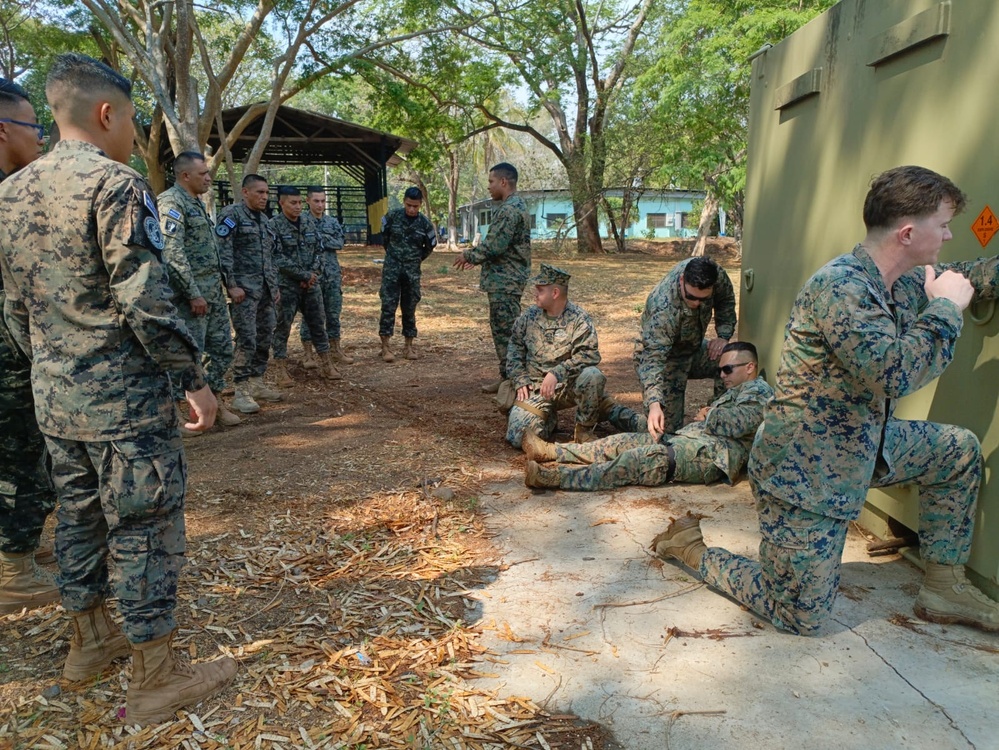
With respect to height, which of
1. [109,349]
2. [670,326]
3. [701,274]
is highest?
[701,274]

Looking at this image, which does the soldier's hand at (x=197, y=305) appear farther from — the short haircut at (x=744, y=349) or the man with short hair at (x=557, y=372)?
the short haircut at (x=744, y=349)

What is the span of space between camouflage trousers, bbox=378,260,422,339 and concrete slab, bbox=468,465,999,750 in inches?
211

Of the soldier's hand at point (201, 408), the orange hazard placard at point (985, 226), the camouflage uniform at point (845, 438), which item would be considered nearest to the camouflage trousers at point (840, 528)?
the camouflage uniform at point (845, 438)

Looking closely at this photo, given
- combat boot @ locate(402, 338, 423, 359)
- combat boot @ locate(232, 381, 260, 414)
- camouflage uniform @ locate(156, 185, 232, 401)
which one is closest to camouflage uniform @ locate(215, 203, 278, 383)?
combat boot @ locate(232, 381, 260, 414)

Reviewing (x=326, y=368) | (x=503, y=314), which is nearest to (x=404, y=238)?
(x=326, y=368)

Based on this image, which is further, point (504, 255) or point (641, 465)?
point (504, 255)

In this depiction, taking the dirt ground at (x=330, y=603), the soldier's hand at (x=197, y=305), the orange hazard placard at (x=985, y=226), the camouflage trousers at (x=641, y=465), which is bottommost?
the dirt ground at (x=330, y=603)

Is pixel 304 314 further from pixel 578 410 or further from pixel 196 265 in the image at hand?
pixel 578 410

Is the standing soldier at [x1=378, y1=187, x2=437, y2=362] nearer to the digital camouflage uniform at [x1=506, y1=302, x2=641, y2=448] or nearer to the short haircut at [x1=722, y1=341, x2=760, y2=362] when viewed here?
the digital camouflage uniform at [x1=506, y1=302, x2=641, y2=448]

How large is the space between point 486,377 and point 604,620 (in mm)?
5019

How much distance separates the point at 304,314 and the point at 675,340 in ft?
13.5

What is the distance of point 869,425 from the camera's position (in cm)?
266

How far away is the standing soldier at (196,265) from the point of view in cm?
516

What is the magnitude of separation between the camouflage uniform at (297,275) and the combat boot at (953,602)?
5954 mm
